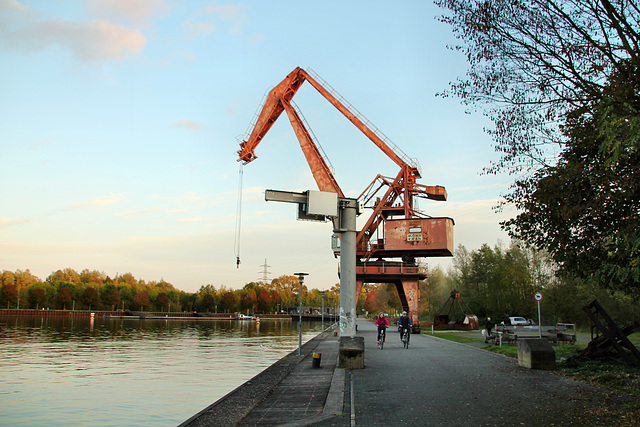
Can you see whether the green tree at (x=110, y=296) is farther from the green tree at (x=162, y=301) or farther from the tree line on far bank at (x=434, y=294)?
the green tree at (x=162, y=301)

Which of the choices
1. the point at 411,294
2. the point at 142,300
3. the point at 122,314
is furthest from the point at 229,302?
the point at 411,294

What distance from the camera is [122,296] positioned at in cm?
17462

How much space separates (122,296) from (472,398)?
179916 millimetres

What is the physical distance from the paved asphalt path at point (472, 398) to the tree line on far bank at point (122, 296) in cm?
13628

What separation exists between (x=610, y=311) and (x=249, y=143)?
3738cm

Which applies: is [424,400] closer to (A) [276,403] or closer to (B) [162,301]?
(A) [276,403]

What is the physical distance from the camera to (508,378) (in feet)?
49.9

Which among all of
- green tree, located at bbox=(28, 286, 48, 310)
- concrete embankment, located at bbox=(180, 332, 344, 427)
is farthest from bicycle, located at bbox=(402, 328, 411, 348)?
green tree, located at bbox=(28, 286, 48, 310)

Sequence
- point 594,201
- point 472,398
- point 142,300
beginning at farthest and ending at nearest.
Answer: point 142,300
point 472,398
point 594,201

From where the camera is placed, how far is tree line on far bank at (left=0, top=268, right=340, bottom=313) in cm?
15700

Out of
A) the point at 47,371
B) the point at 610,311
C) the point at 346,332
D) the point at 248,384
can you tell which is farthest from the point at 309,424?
the point at 610,311

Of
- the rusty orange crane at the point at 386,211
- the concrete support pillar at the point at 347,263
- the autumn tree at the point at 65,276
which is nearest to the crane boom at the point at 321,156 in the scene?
the rusty orange crane at the point at 386,211

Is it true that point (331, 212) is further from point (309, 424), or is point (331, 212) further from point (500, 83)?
point (309, 424)

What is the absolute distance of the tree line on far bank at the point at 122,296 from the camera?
157 m
